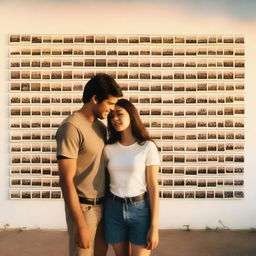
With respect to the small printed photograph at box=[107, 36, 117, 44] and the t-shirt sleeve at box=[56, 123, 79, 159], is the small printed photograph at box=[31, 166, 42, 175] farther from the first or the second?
the t-shirt sleeve at box=[56, 123, 79, 159]

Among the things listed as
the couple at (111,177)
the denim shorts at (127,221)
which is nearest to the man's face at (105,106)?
the couple at (111,177)

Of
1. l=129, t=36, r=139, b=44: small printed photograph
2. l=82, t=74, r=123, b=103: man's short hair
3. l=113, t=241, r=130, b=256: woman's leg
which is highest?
l=129, t=36, r=139, b=44: small printed photograph

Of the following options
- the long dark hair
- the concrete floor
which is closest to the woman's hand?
the long dark hair

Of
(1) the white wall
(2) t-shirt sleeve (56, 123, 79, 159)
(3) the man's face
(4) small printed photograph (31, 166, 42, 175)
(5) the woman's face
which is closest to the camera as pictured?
(2) t-shirt sleeve (56, 123, 79, 159)

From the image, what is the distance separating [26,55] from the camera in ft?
15.0

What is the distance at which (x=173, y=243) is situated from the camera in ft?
13.7

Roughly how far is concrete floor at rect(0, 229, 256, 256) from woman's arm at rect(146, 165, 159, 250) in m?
1.72

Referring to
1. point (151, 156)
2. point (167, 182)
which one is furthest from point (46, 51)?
point (151, 156)

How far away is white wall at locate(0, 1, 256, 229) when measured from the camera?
14.8 feet

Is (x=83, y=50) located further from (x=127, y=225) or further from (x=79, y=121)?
(x=127, y=225)

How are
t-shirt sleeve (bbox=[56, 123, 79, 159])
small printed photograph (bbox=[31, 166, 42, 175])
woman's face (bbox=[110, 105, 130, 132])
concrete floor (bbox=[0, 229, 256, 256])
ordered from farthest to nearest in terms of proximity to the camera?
1. small printed photograph (bbox=[31, 166, 42, 175])
2. concrete floor (bbox=[0, 229, 256, 256])
3. woman's face (bbox=[110, 105, 130, 132])
4. t-shirt sleeve (bbox=[56, 123, 79, 159])

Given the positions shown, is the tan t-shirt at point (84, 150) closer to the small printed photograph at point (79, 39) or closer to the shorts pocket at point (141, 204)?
the shorts pocket at point (141, 204)

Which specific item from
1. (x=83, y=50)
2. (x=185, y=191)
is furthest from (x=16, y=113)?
(x=185, y=191)

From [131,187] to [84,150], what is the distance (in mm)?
397
